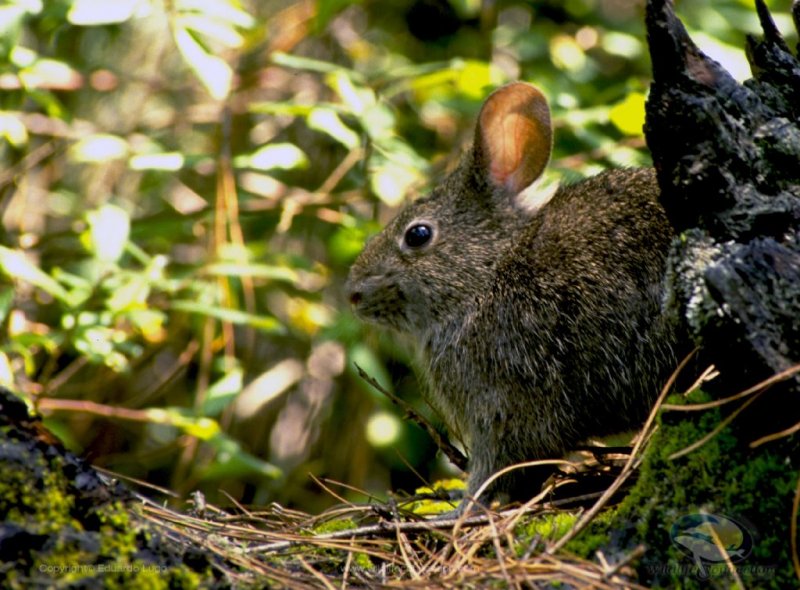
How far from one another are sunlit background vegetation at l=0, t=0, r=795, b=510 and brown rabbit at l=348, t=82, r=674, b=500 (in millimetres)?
699

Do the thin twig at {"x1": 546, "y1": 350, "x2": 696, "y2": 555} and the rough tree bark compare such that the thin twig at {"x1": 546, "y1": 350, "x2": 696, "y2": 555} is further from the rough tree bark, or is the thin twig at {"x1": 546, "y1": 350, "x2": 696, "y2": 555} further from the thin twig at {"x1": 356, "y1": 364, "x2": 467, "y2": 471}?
the thin twig at {"x1": 356, "y1": 364, "x2": 467, "y2": 471}

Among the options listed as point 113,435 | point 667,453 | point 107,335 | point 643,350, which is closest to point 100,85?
point 107,335

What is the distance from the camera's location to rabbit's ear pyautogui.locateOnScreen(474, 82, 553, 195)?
13.4 ft

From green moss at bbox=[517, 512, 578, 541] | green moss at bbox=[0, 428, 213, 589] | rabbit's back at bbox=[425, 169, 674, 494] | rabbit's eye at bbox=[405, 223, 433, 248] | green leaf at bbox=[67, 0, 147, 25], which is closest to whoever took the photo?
green moss at bbox=[0, 428, 213, 589]

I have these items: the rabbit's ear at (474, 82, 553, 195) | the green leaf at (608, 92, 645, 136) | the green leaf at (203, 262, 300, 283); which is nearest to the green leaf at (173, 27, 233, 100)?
the green leaf at (203, 262, 300, 283)

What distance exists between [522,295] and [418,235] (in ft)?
2.42

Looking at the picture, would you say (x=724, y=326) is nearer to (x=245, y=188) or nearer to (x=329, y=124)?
(x=329, y=124)

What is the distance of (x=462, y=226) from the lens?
162 inches

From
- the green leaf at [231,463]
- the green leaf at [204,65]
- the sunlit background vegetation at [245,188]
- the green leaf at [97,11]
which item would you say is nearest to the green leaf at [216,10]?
the sunlit background vegetation at [245,188]

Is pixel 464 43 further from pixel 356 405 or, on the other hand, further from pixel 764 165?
pixel 764 165

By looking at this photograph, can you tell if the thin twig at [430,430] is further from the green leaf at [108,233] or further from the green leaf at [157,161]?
the green leaf at [157,161]

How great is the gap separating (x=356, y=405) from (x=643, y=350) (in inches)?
133

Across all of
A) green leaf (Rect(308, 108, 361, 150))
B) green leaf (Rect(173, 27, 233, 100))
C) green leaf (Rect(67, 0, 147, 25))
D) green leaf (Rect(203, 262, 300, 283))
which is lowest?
green leaf (Rect(203, 262, 300, 283))

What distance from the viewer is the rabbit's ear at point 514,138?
407 cm
